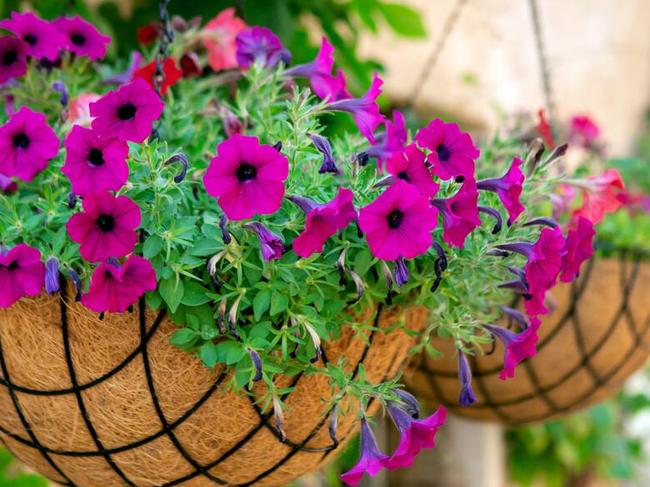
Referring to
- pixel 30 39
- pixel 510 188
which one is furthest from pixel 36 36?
pixel 510 188

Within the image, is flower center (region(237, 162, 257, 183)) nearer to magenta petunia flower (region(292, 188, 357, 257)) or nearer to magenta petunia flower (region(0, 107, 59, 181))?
magenta petunia flower (region(292, 188, 357, 257))

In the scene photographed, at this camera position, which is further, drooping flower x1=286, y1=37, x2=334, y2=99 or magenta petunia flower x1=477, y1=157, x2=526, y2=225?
drooping flower x1=286, y1=37, x2=334, y2=99

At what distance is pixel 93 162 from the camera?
2.07 ft

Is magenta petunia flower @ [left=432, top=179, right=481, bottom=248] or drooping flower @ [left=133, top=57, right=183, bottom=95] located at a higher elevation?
drooping flower @ [left=133, top=57, right=183, bottom=95]

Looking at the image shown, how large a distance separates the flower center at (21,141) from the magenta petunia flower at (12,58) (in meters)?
0.14

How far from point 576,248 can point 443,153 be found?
14cm

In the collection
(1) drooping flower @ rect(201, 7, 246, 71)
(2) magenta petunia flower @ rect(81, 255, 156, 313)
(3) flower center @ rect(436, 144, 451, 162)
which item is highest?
(1) drooping flower @ rect(201, 7, 246, 71)

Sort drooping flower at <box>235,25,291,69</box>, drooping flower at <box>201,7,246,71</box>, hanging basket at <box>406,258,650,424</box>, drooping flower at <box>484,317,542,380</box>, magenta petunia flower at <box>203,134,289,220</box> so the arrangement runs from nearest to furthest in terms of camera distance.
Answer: magenta petunia flower at <box>203,134,289,220</box> < drooping flower at <box>484,317,542,380</box> < drooping flower at <box>235,25,291,69</box> < drooping flower at <box>201,7,246,71</box> < hanging basket at <box>406,258,650,424</box>

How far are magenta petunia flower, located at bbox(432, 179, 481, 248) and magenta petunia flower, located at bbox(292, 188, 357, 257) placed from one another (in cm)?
8

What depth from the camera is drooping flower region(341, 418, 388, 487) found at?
66cm

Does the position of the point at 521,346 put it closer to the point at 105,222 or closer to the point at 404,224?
the point at 404,224

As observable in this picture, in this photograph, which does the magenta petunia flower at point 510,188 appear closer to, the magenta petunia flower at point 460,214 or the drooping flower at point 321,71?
the magenta petunia flower at point 460,214

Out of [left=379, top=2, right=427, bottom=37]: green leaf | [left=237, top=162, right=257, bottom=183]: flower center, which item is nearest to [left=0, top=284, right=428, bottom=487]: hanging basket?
[left=237, top=162, right=257, bottom=183]: flower center

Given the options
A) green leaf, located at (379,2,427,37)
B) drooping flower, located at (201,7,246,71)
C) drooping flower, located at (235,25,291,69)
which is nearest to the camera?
drooping flower, located at (235,25,291,69)
